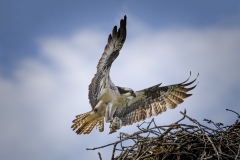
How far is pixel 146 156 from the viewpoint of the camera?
465cm

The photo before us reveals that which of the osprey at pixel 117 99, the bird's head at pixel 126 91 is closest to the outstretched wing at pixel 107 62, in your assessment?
the osprey at pixel 117 99

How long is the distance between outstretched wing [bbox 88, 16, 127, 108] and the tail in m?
0.22

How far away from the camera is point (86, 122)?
27.3 feet

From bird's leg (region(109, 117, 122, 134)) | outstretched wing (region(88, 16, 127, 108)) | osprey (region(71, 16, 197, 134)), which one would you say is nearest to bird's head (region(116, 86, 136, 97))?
osprey (region(71, 16, 197, 134))

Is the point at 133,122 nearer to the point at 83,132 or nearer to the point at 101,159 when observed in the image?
the point at 83,132

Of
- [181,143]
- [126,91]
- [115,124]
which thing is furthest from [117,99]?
[181,143]

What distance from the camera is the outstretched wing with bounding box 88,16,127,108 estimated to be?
800 cm

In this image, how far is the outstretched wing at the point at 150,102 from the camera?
855 centimetres

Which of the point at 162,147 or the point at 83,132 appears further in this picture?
the point at 83,132

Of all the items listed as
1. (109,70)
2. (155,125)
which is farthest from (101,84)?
(155,125)

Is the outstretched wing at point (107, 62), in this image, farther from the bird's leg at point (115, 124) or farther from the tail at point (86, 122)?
the bird's leg at point (115, 124)

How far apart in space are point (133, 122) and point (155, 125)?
11.9ft

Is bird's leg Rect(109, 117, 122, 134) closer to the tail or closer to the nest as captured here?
the tail

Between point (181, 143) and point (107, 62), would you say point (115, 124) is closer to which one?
point (107, 62)
